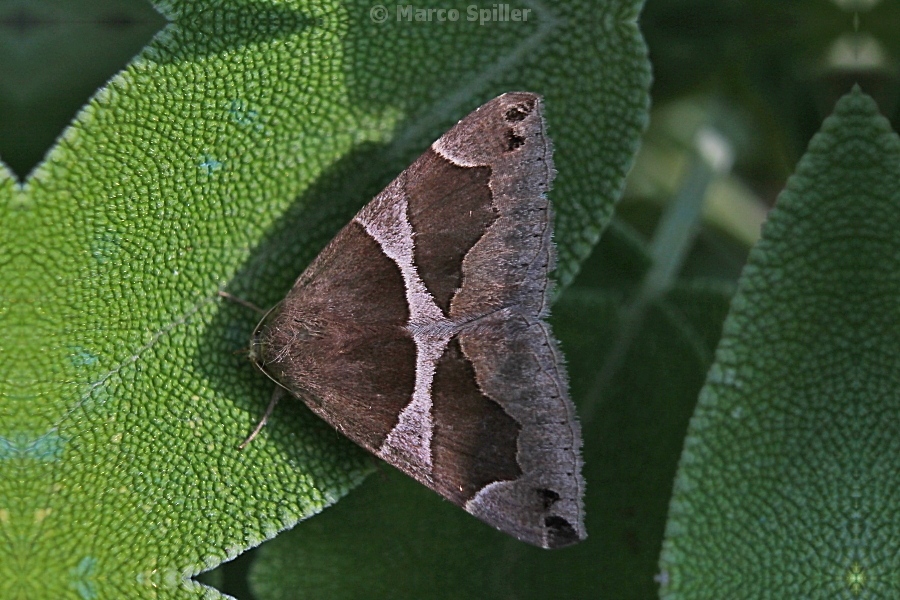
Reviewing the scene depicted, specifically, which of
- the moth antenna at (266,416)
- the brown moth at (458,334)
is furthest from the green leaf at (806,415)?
the moth antenna at (266,416)

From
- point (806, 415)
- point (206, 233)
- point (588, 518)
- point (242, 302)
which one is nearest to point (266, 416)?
point (242, 302)

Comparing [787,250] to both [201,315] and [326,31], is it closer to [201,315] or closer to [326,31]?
[326,31]

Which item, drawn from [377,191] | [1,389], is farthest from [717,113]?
[1,389]

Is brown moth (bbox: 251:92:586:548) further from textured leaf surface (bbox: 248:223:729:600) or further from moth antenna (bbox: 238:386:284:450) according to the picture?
textured leaf surface (bbox: 248:223:729:600)

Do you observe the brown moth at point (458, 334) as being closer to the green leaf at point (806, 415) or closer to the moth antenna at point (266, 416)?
the moth antenna at point (266, 416)

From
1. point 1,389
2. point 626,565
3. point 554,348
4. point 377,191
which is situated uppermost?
point 377,191

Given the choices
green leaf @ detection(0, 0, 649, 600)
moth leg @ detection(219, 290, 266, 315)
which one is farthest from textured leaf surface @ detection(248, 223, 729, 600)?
moth leg @ detection(219, 290, 266, 315)
